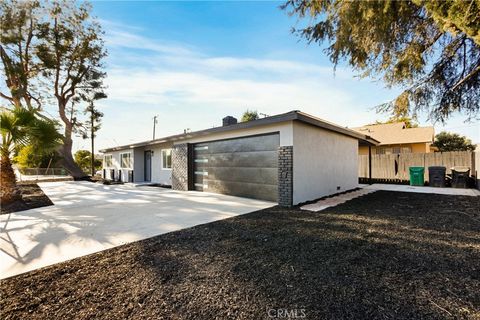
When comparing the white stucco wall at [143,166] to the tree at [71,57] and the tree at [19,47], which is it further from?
the tree at [19,47]

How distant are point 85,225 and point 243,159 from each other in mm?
4913

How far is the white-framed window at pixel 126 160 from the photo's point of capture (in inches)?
595

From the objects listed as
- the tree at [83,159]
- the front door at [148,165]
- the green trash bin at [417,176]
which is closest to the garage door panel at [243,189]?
the front door at [148,165]

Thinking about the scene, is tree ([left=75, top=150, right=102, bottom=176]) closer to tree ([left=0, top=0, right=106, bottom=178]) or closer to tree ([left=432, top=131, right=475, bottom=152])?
tree ([left=0, top=0, right=106, bottom=178])

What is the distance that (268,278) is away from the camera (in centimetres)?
238

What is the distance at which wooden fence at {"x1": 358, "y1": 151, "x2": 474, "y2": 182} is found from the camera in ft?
34.6

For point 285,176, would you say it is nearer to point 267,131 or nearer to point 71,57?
point 267,131

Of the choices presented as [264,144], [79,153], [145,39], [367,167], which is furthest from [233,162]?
[79,153]

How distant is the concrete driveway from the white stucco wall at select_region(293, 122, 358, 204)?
4.49ft

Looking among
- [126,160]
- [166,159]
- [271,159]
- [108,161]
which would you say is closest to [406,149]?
[271,159]

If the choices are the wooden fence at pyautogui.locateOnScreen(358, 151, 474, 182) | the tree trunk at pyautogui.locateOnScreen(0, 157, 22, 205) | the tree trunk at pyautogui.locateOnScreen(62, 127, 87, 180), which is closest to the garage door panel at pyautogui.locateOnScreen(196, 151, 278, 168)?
the tree trunk at pyautogui.locateOnScreen(0, 157, 22, 205)

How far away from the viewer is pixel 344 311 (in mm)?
1842

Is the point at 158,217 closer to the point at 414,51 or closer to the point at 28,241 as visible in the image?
the point at 28,241

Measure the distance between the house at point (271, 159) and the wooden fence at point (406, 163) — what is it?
390 cm
